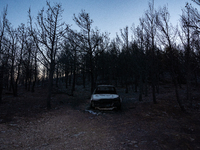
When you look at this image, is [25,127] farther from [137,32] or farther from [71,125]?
[137,32]

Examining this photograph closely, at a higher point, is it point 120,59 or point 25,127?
point 120,59

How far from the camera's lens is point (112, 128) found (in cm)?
541

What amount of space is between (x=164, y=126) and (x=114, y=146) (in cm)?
288

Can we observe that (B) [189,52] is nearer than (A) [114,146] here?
No

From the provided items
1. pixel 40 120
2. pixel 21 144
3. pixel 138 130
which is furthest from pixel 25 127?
pixel 138 130

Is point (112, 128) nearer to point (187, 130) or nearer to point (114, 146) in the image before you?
point (114, 146)

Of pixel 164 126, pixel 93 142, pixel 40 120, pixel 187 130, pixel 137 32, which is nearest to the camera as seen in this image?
pixel 93 142

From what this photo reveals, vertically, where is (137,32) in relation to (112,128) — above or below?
above

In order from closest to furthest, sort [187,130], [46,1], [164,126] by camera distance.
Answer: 1. [187,130]
2. [164,126]
3. [46,1]

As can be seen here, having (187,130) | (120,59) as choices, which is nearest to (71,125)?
(187,130)

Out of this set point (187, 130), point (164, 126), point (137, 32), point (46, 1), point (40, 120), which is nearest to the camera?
point (187, 130)

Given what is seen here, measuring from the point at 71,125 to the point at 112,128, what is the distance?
202 cm

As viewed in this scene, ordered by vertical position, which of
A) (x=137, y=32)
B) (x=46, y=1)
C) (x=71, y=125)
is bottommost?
(x=71, y=125)

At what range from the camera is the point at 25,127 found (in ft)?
18.4
